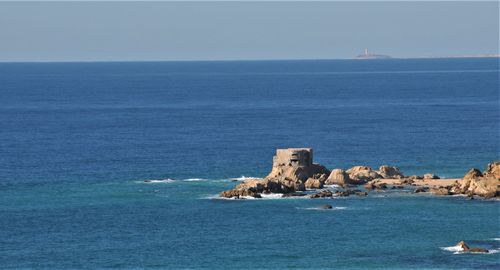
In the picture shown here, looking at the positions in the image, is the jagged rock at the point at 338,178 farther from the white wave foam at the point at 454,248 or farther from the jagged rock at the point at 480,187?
the white wave foam at the point at 454,248

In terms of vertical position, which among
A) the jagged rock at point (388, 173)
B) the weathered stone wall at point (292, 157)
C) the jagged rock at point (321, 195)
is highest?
the weathered stone wall at point (292, 157)

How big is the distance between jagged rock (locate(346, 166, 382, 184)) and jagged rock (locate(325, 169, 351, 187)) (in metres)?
1.10

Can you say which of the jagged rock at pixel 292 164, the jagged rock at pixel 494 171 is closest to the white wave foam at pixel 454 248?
the jagged rock at pixel 494 171

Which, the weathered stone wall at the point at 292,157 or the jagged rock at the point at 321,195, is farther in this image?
the weathered stone wall at the point at 292,157

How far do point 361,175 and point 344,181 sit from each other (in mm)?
3214

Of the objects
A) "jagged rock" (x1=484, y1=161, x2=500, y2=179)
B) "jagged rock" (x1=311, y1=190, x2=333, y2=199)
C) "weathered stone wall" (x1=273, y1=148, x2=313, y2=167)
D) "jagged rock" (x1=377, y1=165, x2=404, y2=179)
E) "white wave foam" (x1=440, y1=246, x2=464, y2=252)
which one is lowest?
"white wave foam" (x1=440, y1=246, x2=464, y2=252)

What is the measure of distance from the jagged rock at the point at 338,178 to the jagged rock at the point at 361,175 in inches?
43.5

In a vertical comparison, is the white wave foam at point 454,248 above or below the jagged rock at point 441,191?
below

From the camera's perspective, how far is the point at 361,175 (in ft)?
409

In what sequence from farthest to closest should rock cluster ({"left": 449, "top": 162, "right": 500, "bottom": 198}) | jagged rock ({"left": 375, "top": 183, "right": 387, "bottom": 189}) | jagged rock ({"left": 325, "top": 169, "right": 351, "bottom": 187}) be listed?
1. jagged rock ({"left": 325, "top": 169, "right": 351, "bottom": 187})
2. jagged rock ({"left": 375, "top": 183, "right": 387, "bottom": 189})
3. rock cluster ({"left": 449, "top": 162, "right": 500, "bottom": 198})

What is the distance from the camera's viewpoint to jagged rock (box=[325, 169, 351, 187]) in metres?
122

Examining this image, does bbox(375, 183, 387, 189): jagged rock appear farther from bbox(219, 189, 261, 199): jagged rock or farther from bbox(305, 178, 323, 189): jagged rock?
bbox(219, 189, 261, 199): jagged rock

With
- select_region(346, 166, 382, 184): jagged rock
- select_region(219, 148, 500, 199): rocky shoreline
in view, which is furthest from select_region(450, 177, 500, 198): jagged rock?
select_region(346, 166, 382, 184): jagged rock

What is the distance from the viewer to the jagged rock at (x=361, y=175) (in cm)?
12387
